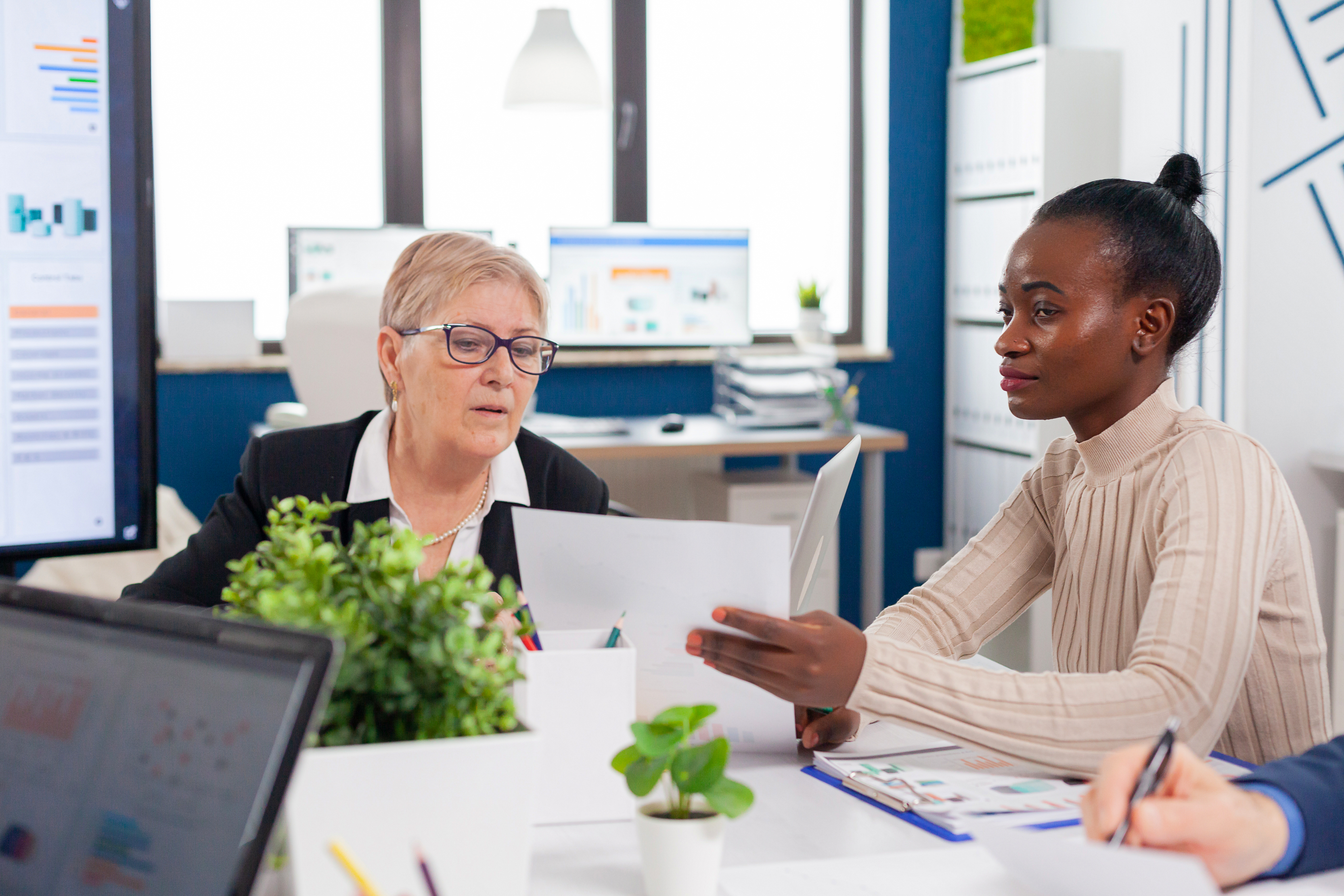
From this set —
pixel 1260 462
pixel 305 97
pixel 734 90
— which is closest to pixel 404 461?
pixel 1260 462

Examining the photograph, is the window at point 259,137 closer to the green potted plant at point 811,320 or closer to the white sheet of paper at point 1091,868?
the green potted plant at point 811,320

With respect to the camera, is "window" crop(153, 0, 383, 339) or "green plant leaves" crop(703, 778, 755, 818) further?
"window" crop(153, 0, 383, 339)

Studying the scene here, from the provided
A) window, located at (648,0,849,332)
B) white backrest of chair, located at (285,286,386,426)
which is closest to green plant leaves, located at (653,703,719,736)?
white backrest of chair, located at (285,286,386,426)

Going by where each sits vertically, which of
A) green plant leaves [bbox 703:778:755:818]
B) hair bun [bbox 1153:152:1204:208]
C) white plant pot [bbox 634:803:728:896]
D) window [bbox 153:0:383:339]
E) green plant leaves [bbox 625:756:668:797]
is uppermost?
window [bbox 153:0:383:339]

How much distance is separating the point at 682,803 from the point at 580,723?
0.15 metres

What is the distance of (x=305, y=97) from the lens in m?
3.94

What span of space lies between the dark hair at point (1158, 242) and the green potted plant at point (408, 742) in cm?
81

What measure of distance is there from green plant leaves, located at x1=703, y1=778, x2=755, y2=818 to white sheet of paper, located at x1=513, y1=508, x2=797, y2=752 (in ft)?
0.65

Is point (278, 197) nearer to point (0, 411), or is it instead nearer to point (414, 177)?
point (414, 177)

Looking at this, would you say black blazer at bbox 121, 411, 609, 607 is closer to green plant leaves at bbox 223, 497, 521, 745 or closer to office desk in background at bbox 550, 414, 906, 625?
green plant leaves at bbox 223, 497, 521, 745

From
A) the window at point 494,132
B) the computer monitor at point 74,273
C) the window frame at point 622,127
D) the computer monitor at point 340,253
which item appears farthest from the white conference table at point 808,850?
the window frame at point 622,127

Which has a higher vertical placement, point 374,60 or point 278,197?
point 374,60

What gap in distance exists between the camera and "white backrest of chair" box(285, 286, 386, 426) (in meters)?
2.89

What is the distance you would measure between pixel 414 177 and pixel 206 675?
12.2 ft
